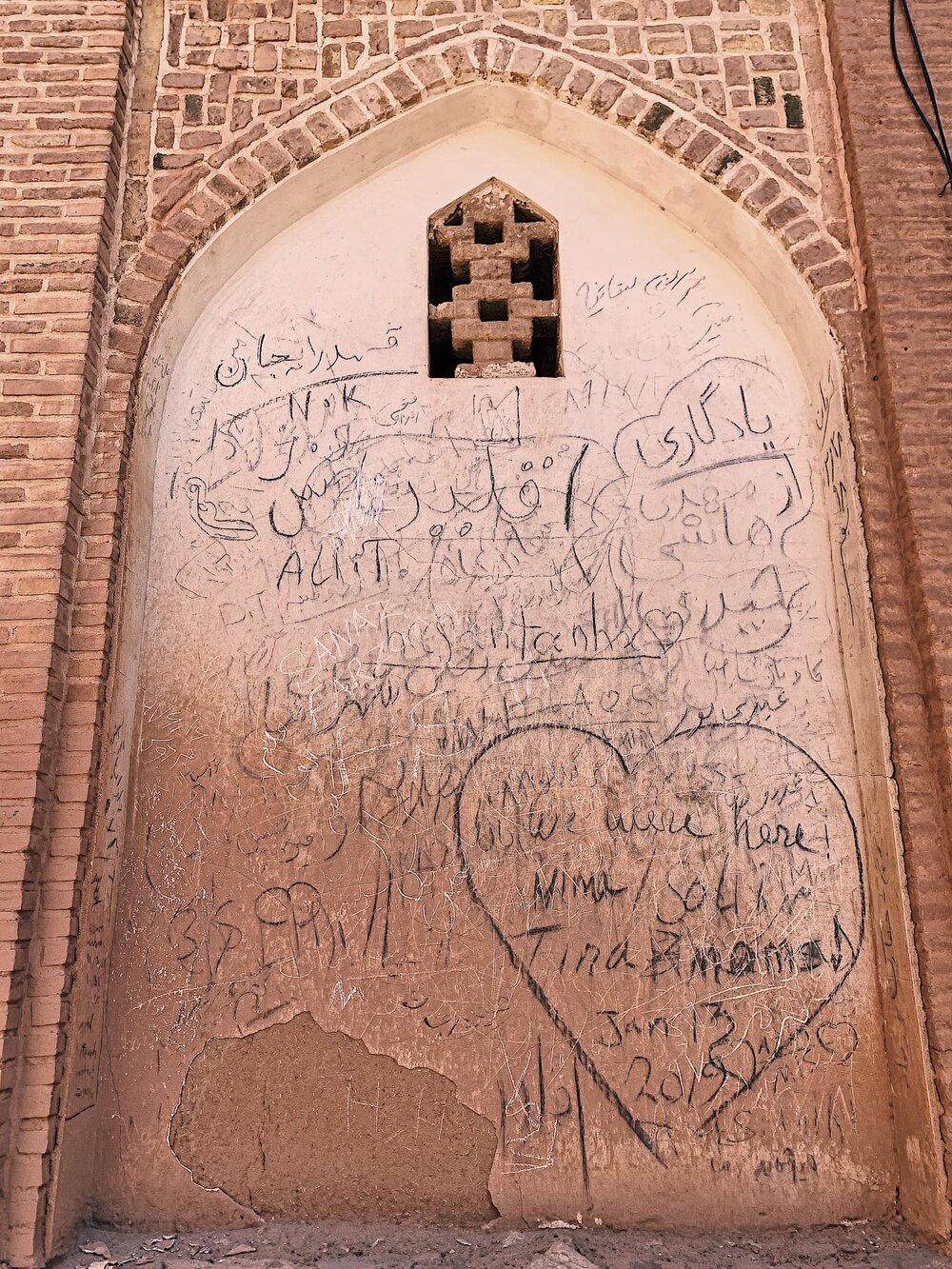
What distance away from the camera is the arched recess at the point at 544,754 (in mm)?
3197

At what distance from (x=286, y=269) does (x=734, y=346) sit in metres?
2.04

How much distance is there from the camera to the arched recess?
10.5 feet

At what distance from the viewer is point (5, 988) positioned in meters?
2.89

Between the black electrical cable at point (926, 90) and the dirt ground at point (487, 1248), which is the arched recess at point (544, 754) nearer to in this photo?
the dirt ground at point (487, 1248)

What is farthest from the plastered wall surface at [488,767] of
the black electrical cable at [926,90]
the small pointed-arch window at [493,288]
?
the black electrical cable at [926,90]

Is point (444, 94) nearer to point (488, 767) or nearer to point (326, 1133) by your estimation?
point (488, 767)

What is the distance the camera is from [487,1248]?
118 inches

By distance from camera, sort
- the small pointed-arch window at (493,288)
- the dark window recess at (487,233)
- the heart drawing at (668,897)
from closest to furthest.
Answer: the heart drawing at (668,897), the small pointed-arch window at (493,288), the dark window recess at (487,233)

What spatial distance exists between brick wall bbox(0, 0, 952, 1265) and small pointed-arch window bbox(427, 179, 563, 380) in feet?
1.68

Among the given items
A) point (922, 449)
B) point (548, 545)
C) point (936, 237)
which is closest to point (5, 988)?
point (548, 545)

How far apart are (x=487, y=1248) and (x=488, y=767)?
158 centimetres

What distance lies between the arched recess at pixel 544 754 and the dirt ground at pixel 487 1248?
0.09m

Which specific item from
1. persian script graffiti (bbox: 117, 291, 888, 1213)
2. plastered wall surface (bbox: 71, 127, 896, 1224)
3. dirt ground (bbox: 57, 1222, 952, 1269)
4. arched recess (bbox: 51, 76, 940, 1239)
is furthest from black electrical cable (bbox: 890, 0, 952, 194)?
dirt ground (bbox: 57, 1222, 952, 1269)

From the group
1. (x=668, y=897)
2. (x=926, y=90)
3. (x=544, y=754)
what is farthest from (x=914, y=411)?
(x=668, y=897)
